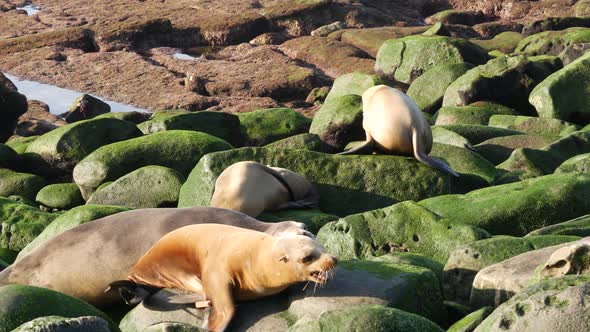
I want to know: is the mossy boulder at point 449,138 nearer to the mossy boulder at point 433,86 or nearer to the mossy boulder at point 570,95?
the mossy boulder at point 570,95

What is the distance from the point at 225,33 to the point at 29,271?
22.4m

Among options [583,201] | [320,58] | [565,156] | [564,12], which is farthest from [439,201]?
[564,12]

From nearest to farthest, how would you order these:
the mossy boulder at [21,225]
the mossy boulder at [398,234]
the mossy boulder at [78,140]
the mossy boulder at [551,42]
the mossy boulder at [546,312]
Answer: the mossy boulder at [546,312] → the mossy boulder at [398,234] → the mossy boulder at [21,225] → the mossy boulder at [78,140] → the mossy boulder at [551,42]

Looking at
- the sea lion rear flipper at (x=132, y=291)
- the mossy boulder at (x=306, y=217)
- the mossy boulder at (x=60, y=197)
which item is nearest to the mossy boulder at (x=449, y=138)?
the mossy boulder at (x=306, y=217)

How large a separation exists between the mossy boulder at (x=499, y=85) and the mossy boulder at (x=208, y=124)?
14.5ft

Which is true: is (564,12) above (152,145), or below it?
below

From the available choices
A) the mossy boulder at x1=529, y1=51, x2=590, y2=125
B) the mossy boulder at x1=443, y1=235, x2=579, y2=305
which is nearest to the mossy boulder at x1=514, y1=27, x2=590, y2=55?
the mossy boulder at x1=529, y1=51, x2=590, y2=125

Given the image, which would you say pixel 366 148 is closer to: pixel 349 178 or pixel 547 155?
pixel 349 178

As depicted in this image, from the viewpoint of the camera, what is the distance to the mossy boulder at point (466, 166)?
11.4m

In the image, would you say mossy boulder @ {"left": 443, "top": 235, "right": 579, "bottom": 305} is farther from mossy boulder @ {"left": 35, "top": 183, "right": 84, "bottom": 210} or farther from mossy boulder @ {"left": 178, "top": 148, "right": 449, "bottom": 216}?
mossy boulder @ {"left": 35, "top": 183, "right": 84, "bottom": 210}

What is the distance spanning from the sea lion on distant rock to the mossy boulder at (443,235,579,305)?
106 cm

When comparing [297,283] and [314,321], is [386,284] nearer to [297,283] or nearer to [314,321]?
[297,283]

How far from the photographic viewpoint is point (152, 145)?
13.1m

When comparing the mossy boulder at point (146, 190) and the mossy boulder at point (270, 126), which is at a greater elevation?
Answer: the mossy boulder at point (146, 190)
